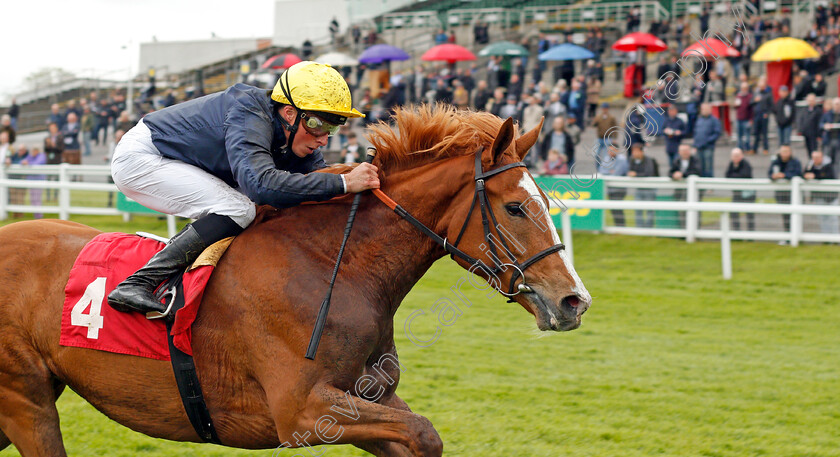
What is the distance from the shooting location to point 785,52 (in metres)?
15.0

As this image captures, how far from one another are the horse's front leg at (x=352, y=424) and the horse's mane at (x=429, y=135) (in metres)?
0.98

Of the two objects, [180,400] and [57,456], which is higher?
[180,400]

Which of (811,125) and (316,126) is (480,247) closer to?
(316,126)

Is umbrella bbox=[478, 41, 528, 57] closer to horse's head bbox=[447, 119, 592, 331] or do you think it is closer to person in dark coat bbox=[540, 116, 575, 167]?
person in dark coat bbox=[540, 116, 575, 167]

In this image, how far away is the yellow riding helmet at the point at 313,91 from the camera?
3527mm

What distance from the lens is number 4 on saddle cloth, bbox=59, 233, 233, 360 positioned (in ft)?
11.4

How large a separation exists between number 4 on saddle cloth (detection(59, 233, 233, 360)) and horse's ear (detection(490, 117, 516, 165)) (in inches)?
44.6

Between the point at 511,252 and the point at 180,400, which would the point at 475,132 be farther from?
the point at 180,400

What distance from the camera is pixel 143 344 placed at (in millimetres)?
3545

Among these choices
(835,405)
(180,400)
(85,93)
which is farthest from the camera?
(85,93)

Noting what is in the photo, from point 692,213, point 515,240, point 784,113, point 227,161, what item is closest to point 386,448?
point 515,240

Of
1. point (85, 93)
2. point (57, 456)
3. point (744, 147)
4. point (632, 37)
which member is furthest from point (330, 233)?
point (85, 93)

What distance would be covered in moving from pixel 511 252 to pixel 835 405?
11.9 ft

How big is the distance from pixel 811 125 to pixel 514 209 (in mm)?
10847
